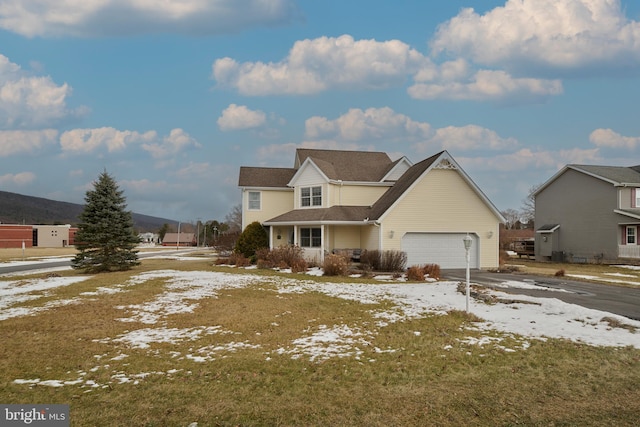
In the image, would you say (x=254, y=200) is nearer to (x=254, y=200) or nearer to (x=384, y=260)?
(x=254, y=200)

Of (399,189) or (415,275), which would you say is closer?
(415,275)

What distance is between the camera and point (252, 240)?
28.0m

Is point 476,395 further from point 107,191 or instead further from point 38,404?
point 107,191

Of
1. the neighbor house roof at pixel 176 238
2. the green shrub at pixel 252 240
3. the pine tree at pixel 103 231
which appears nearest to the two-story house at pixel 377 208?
the green shrub at pixel 252 240

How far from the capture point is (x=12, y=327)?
10.3m

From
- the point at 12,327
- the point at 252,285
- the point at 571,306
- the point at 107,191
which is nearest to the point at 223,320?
→ the point at 12,327

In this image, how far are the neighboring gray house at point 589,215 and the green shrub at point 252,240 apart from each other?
2549 cm

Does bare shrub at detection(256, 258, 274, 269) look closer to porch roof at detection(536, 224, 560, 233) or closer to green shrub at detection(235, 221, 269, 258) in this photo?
green shrub at detection(235, 221, 269, 258)

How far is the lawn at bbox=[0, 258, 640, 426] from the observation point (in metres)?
5.34

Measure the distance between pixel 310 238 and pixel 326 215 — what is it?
2422 mm

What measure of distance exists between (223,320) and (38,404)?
5360mm

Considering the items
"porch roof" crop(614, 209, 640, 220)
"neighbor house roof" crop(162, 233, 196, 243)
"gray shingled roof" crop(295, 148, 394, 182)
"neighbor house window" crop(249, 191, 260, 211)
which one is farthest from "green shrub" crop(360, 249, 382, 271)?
"neighbor house roof" crop(162, 233, 196, 243)

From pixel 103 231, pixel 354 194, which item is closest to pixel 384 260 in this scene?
pixel 354 194

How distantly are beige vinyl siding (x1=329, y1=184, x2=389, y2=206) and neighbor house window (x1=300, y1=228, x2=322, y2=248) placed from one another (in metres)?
2.15
